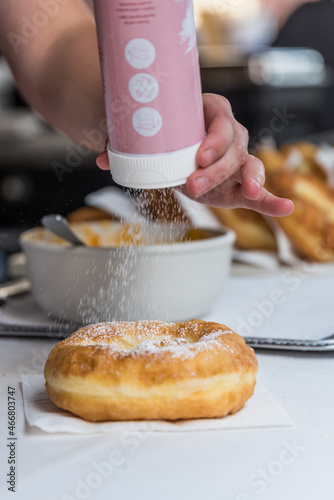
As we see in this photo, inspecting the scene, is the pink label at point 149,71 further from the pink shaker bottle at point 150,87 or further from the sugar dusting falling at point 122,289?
the sugar dusting falling at point 122,289

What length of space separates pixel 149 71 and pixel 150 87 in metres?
0.01

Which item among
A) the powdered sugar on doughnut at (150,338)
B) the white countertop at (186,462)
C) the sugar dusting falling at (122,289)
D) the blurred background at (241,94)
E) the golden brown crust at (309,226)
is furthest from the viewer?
the blurred background at (241,94)

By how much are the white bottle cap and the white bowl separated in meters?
0.26

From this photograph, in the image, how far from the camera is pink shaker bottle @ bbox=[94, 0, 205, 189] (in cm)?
56

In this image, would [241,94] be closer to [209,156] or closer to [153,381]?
[209,156]

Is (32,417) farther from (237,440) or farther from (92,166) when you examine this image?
(92,166)

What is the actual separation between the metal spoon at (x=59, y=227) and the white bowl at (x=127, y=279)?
0.07ft

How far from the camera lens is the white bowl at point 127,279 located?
2.80ft

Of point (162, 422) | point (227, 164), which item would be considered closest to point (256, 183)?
point (227, 164)

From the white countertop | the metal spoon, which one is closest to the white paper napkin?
the white countertop

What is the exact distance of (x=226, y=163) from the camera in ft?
2.26

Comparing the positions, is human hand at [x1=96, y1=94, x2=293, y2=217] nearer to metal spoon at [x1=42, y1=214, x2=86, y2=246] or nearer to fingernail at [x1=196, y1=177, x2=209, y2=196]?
fingernail at [x1=196, y1=177, x2=209, y2=196]

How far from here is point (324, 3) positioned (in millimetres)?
4449

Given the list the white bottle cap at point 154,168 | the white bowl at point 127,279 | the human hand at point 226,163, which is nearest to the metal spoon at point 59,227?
the white bowl at point 127,279
